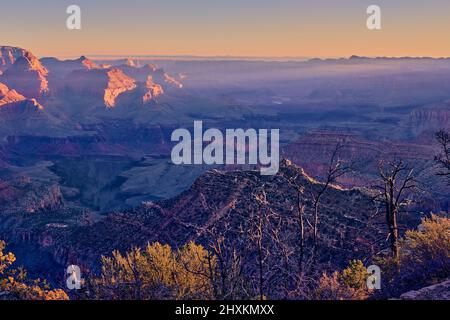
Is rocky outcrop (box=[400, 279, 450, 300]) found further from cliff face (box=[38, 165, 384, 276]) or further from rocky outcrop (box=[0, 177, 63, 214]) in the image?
rocky outcrop (box=[0, 177, 63, 214])

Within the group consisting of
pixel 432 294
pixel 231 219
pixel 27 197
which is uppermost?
pixel 432 294

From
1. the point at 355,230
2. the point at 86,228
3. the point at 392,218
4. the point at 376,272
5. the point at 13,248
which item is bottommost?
the point at 13,248

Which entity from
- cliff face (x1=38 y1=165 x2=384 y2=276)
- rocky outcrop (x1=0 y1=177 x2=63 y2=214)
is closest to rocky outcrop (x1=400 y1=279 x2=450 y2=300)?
cliff face (x1=38 y1=165 x2=384 y2=276)

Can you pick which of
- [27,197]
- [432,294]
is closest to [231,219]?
[432,294]

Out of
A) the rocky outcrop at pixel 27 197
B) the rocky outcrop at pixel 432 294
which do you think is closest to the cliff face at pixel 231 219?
the rocky outcrop at pixel 432 294

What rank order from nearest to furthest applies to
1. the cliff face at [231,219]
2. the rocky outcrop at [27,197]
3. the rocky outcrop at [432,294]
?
the rocky outcrop at [432,294]
the cliff face at [231,219]
the rocky outcrop at [27,197]

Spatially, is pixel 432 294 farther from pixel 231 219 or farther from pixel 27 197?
pixel 27 197

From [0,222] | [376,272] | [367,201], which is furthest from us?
[0,222]

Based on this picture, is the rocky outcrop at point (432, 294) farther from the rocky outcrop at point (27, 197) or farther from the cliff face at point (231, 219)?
the rocky outcrop at point (27, 197)

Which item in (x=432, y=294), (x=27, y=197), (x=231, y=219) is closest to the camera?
(x=432, y=294)
